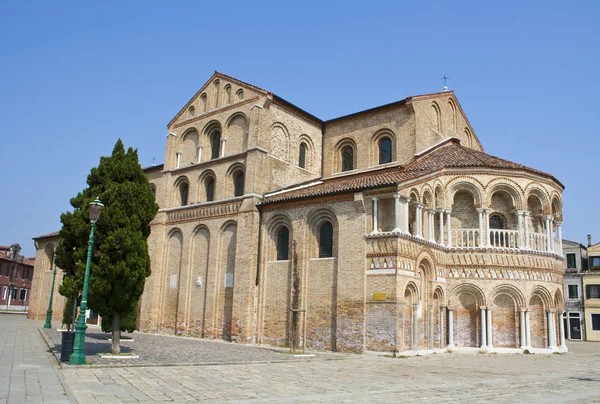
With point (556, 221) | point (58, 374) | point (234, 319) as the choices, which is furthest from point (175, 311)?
point (556, 221)

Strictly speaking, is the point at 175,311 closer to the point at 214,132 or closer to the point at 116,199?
the point at 214,132

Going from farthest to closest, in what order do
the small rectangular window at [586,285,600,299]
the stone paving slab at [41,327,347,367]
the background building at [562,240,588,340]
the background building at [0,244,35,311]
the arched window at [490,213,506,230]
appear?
the background building at [0,244,35,311]
the background building at [562,240,588,340]
the small rectangular window at [586,285,600,299]
the arched window at [490,213,506,230]
the stone paving slab at [41,327,347,367]

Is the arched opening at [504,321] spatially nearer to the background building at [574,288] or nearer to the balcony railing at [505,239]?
the balcony railing at [505,239]

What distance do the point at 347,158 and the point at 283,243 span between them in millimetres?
7167

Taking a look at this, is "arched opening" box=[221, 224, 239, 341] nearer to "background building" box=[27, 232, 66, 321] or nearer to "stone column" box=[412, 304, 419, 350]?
"stone column" box=[412, 304, 419, 350]

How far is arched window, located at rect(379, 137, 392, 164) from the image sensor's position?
87.1 feet

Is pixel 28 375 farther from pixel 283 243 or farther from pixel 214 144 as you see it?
pixel 214 144

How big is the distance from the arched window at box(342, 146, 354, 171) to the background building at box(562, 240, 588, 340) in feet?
85.2

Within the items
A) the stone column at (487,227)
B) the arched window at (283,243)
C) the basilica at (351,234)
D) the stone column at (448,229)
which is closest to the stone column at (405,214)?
the basilica at (351,234)

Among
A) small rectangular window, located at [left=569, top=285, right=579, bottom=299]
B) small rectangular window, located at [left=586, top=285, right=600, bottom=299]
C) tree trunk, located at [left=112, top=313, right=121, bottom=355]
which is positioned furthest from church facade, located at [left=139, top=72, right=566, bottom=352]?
small rectangular window, located at [left=569, top=285, right=579, bottom=299]

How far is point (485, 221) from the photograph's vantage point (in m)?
23.1

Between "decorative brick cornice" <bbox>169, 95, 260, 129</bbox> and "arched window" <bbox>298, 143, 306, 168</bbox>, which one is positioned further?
"arched window" <bbox>298, 143, 306, 168</bbox>

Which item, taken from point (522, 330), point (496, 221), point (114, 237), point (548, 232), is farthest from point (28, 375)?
point (548, 232)

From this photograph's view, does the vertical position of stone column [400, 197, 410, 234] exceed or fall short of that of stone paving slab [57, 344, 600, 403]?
it exceeds it
